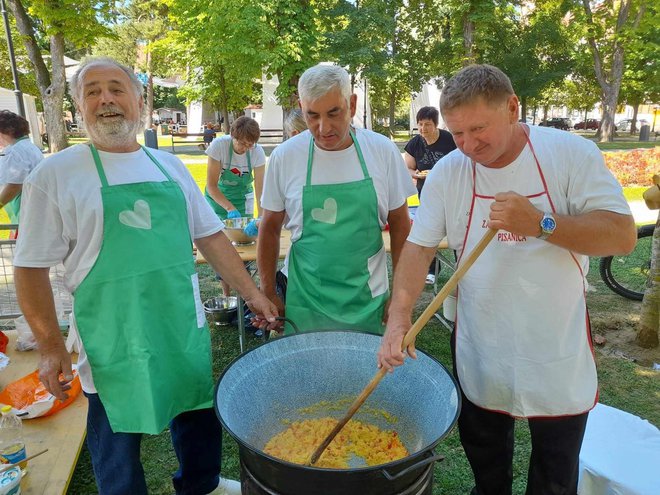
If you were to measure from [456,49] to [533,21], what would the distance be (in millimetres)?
7193

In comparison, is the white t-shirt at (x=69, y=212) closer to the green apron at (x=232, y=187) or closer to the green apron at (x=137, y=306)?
the green apron at (x=137, y=306)

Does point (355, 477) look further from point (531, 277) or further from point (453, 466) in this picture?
point (453, 466)

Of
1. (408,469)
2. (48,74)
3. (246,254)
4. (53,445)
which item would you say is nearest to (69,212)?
(408,469)

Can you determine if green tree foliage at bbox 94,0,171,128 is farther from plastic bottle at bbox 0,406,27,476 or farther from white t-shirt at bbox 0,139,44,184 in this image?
plastic bottle at bbox 0,406,27,476

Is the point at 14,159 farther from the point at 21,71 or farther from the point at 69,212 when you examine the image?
the point at 21,71

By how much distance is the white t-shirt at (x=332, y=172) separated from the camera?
1994mm

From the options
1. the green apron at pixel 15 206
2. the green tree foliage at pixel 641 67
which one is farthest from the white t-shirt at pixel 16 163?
the green tree foliage at pixel 641 67

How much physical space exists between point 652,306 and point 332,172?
2.87 meters

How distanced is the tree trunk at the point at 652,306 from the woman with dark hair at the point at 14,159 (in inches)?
204

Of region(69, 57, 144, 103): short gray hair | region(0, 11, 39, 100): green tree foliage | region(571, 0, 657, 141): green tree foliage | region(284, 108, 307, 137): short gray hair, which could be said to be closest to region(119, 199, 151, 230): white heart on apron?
region(69, 57, 144, 103): short gray hair

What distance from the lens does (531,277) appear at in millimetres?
1442

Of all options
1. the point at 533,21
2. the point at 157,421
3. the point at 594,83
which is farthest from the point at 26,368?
the point at 594,83

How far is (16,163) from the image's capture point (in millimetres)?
4551

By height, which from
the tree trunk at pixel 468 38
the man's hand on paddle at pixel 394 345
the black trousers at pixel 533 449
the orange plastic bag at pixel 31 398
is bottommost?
the orange plastic bag at pixel 31 398
